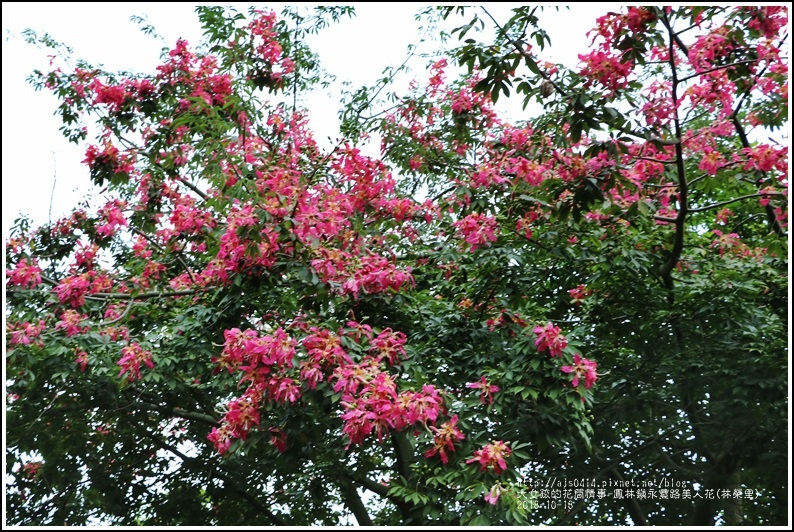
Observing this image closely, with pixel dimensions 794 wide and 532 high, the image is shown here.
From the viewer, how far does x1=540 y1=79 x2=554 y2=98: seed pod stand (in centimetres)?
325

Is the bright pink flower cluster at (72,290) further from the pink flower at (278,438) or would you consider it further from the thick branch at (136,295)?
the pink flower at (278,438)

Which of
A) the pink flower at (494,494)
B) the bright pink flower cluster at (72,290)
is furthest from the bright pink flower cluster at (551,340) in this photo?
the bright pink flower cluster at (72,290)

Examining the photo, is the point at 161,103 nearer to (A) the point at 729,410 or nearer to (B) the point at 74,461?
(B) the point at 74,461

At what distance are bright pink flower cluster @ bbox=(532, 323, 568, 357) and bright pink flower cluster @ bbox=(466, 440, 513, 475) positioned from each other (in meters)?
0.47

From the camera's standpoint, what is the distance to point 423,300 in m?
4.41

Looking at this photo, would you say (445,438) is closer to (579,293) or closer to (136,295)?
(579,293)

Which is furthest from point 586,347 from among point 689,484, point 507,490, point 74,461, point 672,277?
point 74,461

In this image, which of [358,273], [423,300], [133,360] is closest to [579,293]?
[423,300]

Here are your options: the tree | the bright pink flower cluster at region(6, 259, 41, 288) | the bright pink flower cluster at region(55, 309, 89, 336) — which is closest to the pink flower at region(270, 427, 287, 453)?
the tree

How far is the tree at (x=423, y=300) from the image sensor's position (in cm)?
328

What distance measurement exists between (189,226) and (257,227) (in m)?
1.10

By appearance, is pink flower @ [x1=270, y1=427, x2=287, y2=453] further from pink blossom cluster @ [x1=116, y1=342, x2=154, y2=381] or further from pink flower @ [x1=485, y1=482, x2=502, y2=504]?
pink flower @ [x1=485, y1=482, x2=502, y2=504]

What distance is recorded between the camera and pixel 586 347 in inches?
181

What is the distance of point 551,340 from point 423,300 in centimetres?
120
